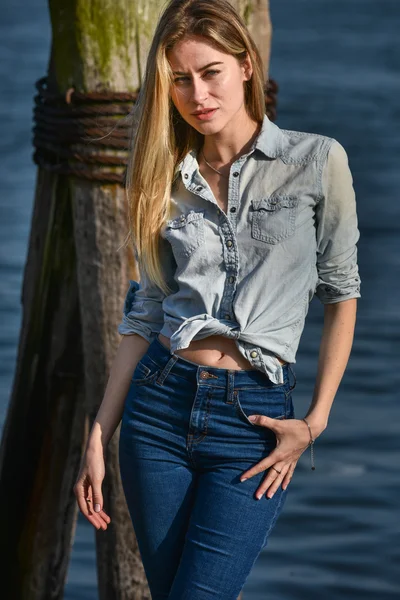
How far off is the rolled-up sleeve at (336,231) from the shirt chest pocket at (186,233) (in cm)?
28

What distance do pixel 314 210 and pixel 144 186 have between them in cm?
43

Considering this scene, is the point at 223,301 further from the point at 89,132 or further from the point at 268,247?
the point at 89,132

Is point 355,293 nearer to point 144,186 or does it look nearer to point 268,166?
point 268,166

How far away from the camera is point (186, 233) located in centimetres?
305

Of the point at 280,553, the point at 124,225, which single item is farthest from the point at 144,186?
the point at 280,553

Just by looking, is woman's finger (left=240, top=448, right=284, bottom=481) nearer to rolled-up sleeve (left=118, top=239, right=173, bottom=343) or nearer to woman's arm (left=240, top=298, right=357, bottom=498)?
woman's arm (left=240, top=298, right=357, bottom=498)

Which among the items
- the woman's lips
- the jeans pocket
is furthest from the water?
the woman's lips

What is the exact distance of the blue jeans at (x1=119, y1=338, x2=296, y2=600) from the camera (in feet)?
9.61

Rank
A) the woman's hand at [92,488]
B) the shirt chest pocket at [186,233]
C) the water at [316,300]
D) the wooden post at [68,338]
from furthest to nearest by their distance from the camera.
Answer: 1. the water at [316,300]
2. the wooden post at [68,338]
3. the woman's hand at [92,488]
4. the shirt chest pocket at [186,233]

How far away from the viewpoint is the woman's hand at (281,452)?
9.68ft

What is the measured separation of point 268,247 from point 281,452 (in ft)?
1.57

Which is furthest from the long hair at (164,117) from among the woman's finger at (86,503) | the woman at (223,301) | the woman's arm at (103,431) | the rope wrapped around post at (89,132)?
the rope wrapped around post at (89,132)

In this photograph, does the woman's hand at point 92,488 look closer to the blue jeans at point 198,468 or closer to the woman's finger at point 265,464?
the blue jeans at point 198,468

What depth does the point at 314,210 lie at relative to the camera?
301 cm
